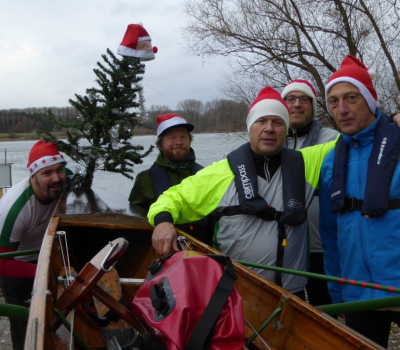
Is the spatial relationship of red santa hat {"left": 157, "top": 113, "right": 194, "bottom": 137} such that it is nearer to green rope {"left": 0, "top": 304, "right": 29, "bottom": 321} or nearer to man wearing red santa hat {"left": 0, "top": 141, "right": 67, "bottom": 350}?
man wearing red santa hat {"left": 0, "top": 141, "right": 67, "bottom": 350}

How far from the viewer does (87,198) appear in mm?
4754

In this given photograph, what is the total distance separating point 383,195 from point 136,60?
3.73 meters

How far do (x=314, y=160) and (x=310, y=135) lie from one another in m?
0.60

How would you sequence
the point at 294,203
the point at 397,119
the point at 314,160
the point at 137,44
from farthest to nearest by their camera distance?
the point at 137,44, the point at 314,160, the point at 294,203, the point at 397,119

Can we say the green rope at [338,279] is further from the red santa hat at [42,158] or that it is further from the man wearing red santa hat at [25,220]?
the red santa hat at [42,158]

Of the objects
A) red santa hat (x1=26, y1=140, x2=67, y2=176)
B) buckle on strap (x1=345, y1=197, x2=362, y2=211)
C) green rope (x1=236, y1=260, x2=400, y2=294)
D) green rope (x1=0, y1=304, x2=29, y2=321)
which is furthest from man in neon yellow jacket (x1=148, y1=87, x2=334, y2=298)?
red santa hat (x1=26, y1=140, x2=67, y2=176)

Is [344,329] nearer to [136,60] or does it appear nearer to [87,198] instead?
[87,198]

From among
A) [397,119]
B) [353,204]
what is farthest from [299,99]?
[353,204]

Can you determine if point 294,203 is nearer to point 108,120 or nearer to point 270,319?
point 270,319

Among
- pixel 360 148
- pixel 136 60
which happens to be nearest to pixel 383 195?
pixel 360 148

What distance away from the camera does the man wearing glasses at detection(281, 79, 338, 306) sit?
3.29m

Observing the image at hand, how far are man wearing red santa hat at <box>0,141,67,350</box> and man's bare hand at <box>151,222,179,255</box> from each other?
1606 millimetres

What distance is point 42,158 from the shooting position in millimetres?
3996

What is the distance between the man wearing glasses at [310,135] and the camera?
10.8ft
